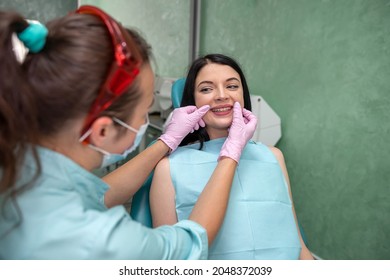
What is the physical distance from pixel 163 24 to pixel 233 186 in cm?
237

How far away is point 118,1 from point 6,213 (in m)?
2.77

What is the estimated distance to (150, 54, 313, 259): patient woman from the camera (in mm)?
1087

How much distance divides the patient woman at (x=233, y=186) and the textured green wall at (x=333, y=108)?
1.79ft

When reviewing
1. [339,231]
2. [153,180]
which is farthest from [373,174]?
[153,180]

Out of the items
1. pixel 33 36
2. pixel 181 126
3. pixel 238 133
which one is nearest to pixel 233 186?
pixel 238 133

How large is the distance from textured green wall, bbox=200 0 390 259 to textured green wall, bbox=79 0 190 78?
103cm

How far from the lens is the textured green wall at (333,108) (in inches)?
58.3

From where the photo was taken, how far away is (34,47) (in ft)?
1.93

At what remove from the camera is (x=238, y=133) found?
1147 millimetres

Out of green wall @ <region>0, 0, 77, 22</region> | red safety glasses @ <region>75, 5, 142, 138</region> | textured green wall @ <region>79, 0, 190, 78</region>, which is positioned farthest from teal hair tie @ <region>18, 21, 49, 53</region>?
textured green wall @ <region>79, 0, 190, 78</region>

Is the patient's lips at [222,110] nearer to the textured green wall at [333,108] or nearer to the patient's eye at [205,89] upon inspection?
the patient's eye at [205,89]

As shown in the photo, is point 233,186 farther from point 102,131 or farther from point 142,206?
point 102,131

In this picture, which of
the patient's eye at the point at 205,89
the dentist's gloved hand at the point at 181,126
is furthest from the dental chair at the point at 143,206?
the patient's eye at the point at 205,89
